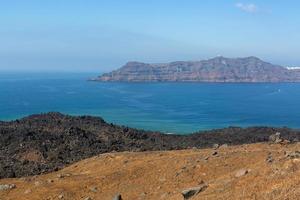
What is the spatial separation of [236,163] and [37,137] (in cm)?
2520

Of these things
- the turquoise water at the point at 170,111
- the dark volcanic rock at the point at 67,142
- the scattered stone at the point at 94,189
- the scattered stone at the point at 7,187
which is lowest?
the turquoise water at the point at 170,111

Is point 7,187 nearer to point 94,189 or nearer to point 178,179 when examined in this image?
point 94,189

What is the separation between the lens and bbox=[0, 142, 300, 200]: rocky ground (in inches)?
525

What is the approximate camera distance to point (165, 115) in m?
126

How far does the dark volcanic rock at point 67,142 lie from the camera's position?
33.4m

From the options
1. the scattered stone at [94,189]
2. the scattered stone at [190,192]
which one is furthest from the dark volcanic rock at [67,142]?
the scattered stone at [190,192]

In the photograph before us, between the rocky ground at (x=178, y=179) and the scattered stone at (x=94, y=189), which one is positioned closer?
the rocky ground at (x=178, y=179)

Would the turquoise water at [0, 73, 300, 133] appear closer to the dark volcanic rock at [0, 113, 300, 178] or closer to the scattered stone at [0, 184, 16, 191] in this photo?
the dark volcanic rock at [0, 113, 300, 178]

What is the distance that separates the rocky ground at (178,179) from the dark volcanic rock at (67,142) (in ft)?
18.4

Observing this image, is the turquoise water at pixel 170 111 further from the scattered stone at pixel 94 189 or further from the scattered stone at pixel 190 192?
the scattered stone at pixel 190 192

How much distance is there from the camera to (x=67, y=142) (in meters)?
40.4

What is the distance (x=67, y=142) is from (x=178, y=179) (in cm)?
2313

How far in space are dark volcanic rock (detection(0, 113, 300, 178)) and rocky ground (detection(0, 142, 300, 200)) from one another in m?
5.60

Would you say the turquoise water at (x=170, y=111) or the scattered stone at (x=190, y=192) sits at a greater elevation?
the scattered stone at (x=190, y=192)
